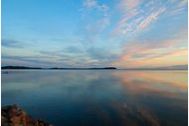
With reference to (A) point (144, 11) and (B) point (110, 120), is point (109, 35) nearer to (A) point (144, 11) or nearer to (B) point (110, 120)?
(A) point (144, 11)

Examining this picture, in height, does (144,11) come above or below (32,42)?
above

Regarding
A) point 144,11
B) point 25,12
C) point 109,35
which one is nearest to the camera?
point 25,12

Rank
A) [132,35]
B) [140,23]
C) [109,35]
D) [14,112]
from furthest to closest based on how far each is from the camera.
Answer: [109,35] → [132,35] → [140,23] → [14,112]

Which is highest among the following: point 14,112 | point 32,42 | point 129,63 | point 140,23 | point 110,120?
point 140,23

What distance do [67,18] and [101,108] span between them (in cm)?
236

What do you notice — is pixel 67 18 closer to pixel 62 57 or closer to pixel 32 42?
pixel 32 42

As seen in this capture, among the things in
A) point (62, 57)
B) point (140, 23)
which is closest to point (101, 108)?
point (62, 57)

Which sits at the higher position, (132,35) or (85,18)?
(85,18)

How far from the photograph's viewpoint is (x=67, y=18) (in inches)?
117

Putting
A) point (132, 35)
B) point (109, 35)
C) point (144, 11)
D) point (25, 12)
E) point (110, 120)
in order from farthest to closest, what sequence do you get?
point (110, 120)
point (109, 35)
point (132, 35)
point (144, 11)
point (25, 12)

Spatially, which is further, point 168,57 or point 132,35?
point 132,35

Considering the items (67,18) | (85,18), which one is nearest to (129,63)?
(85,18)

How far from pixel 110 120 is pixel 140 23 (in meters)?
1.81

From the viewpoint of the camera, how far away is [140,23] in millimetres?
3160
